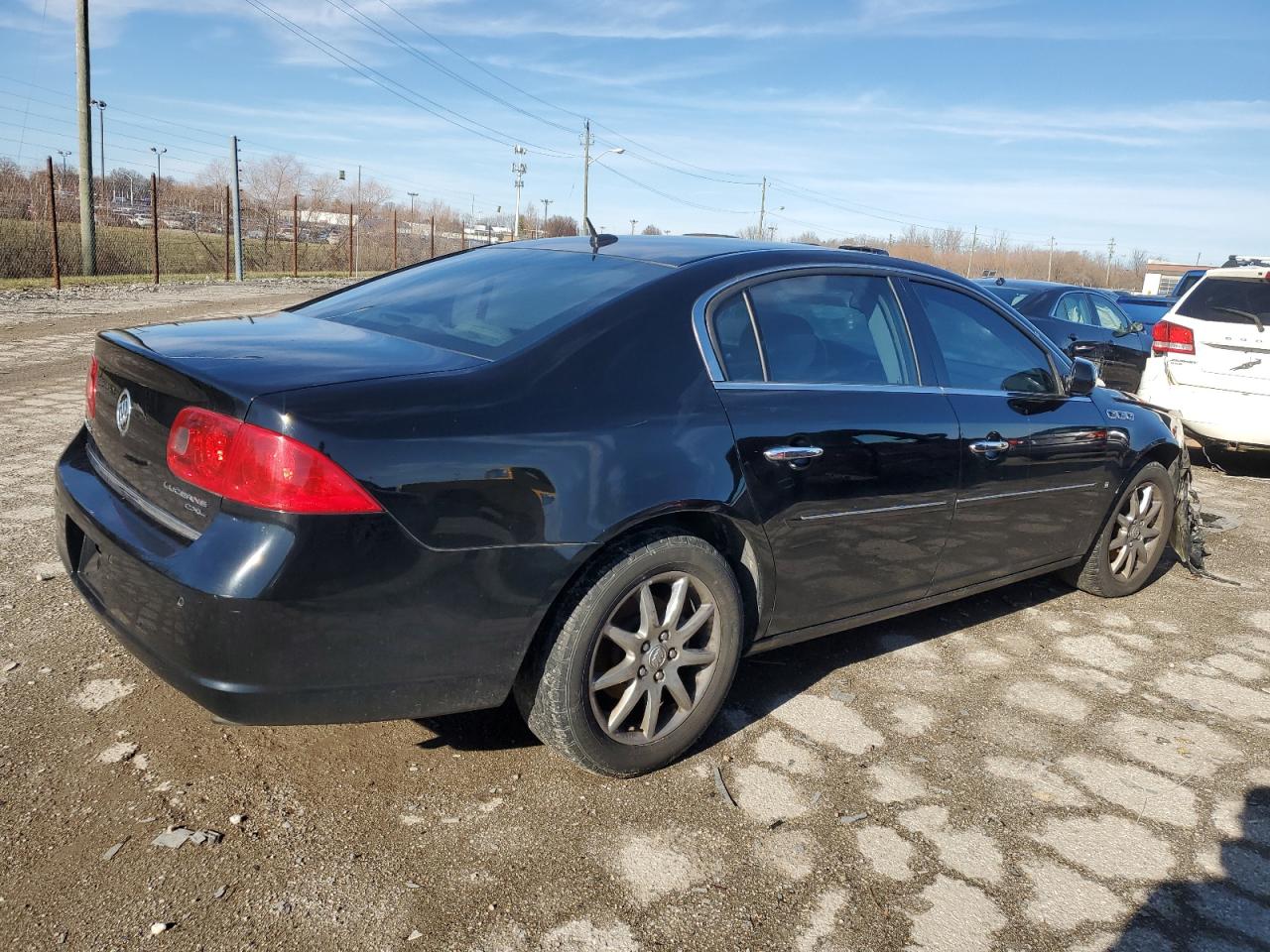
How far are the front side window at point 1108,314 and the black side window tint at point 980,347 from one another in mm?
7316

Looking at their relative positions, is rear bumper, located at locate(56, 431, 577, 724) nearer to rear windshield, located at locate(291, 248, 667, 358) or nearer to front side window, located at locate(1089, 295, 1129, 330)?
rear windshield, located at locate(291, 248, 667, 358)

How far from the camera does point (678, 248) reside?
3477 mm

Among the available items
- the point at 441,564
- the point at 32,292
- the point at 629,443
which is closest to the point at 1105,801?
the point at 629,443

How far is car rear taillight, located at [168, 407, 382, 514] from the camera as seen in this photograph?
88.2 inches

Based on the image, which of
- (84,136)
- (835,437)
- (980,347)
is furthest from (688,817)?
(84,136)

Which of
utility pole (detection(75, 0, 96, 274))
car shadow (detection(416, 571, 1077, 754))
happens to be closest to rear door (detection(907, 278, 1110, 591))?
car shadow (detection(416, 571, 1077, 754))

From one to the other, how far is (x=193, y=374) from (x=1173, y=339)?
26.7 feet

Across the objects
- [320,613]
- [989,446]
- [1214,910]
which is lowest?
[1214,910]

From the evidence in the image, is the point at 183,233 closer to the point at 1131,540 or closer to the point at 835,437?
the point at 1131,540

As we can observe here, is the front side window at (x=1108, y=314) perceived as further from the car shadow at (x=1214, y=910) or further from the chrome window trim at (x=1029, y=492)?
the car shadow at (x=1214, y=910)

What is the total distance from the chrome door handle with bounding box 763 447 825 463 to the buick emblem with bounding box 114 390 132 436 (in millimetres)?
1794

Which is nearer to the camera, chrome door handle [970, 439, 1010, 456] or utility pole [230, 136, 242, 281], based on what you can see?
chrome door handle [970, 439, 1010, 456]

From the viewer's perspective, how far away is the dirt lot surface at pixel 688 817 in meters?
2.28

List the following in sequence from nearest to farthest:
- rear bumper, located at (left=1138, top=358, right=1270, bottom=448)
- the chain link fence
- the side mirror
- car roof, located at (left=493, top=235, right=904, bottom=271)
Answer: car roof, located at (left=493, top=235, right=904, bottom=271) < the side mirror < rear bumper, located at (left=1138, top=358, right=1270, bottom=448) < the chain link fence
